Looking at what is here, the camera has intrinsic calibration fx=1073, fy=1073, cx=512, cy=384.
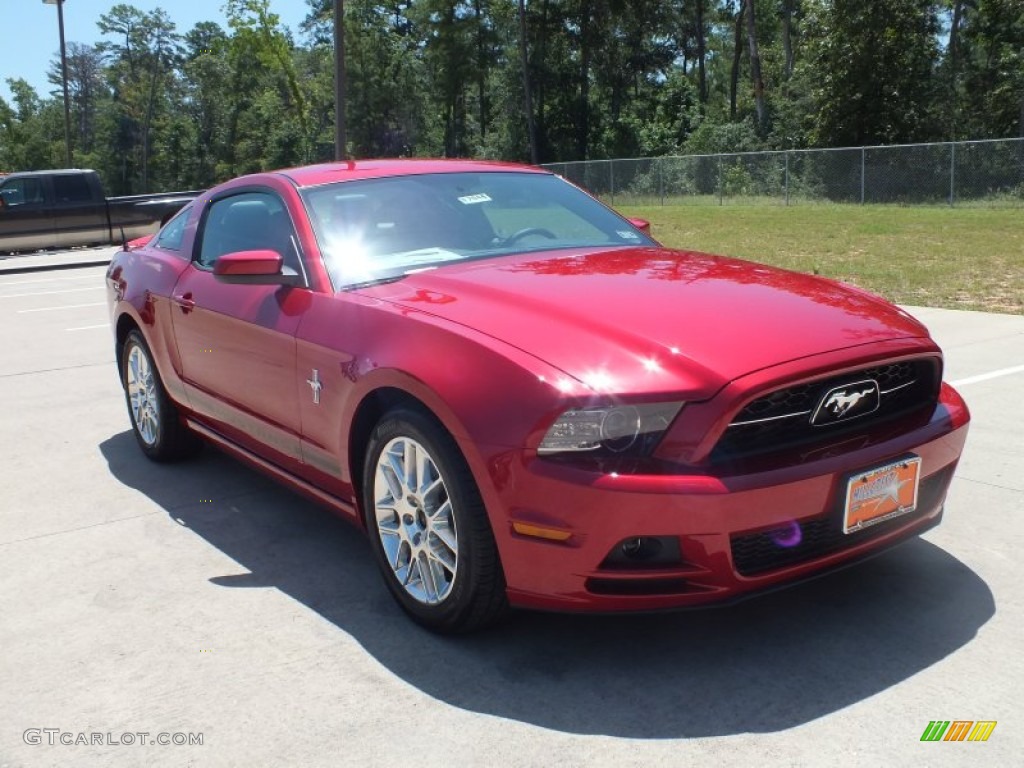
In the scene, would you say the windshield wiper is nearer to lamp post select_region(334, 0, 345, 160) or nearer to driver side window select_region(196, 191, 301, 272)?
driver side window select_region(196, 191, 301, 272)

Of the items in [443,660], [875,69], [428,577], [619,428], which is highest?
[875,69]

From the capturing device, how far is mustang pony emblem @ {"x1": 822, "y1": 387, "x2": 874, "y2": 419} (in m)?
3.22

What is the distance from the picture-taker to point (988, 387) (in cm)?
669

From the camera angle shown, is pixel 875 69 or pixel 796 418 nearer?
pixel 796 418

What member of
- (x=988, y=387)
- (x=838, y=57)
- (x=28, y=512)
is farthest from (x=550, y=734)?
(x=838, y=57)

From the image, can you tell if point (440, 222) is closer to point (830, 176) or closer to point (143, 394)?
point (143, 394)

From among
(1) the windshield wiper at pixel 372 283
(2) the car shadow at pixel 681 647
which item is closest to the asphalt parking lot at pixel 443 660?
(2) the car shadow at pixel 681 647

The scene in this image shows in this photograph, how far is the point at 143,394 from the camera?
5.80 meters

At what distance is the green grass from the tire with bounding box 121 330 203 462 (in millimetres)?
7830

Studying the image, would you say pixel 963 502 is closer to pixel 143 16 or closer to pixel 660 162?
pixel 660 162

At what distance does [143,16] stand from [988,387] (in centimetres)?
10271

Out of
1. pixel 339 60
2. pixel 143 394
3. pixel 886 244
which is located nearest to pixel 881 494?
pixel 143 394

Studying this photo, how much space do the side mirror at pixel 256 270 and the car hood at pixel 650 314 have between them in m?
0.47

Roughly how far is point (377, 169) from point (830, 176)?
83.7ft
